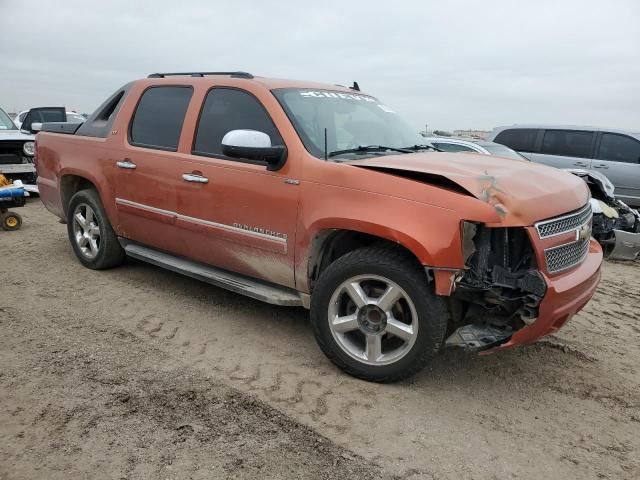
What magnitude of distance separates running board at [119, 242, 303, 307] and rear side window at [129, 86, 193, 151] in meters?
0.93

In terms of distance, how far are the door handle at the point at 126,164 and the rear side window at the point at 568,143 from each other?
8988mm

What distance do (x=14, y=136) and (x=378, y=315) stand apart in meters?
9.07

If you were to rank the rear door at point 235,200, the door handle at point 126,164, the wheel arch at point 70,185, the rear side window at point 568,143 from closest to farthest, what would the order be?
the rear door at point 235,200 < the door handle at point 126,164 < the wheel arch at point 70,185 < the rear side window at point 568,143

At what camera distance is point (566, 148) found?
1091cm

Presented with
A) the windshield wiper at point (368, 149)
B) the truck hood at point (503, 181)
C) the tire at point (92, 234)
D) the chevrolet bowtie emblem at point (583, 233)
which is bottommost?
the tire at point (92, 234)

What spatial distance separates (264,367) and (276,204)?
108 cm

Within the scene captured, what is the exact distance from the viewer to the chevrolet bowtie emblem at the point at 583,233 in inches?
133

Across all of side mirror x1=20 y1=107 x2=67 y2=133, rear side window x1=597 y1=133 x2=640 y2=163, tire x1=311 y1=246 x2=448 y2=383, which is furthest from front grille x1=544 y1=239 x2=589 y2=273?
side mirror x1=20 y1=107 x2=67 y2=133

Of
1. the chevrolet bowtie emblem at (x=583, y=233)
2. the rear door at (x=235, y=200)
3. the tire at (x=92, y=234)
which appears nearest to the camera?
the chevrolet bowtie emblem at (x=583, y=233)

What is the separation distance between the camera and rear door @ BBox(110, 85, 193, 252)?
442 centimetres

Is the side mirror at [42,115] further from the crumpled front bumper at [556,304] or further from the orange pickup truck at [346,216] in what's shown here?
the crumpled front bumper at [556,304]

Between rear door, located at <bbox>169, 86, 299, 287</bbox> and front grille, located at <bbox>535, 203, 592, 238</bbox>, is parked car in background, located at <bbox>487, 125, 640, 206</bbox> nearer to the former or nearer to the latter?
front grille, located at <bbox>535, 203, 592, 238</bbox>

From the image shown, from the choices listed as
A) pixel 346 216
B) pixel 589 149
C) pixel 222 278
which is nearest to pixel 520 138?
pixel 589 149

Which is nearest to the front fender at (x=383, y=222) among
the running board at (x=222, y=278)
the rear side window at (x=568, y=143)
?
the running board at (x=222, y=278)
